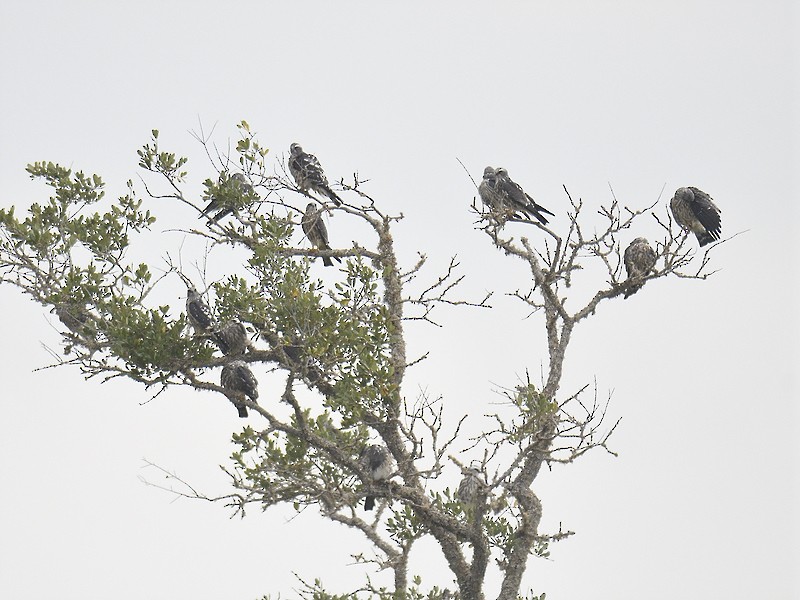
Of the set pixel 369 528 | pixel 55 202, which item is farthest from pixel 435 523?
pixel 55 202

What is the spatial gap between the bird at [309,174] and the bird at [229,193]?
1.00 meters

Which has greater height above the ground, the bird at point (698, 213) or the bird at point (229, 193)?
the bird at point (698, 213)

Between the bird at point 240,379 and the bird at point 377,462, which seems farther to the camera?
the bird at point 377,462

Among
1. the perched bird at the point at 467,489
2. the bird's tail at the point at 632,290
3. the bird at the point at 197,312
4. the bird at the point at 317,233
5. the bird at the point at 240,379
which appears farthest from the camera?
the perched bird at the point at 467,489

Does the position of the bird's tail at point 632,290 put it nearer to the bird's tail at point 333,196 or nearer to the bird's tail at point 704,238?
the bird's tail at point 704,238

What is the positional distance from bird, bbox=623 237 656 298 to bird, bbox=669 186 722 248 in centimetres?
92

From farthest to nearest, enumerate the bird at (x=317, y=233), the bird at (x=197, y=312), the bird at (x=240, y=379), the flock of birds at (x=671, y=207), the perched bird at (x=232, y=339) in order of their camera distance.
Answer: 1. the bird at (x=317, y=233)
2. the flock of birds at (x=671, y=207)
3. the bird at (x=240, y=379)
4. the bird at (x=197, y=312)
5. the perched bird at (x=232, y=339)

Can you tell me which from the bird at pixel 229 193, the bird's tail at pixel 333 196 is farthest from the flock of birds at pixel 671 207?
the bird at pixel 229 193

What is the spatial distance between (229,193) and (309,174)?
2352 millimetres

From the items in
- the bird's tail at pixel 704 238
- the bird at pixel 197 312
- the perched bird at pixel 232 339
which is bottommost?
the perched bird at pixel 232 339

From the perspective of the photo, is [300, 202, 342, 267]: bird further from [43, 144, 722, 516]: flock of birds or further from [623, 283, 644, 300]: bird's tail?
[623, 283, 644, 300]: bird's tail

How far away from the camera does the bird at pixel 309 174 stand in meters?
15.4

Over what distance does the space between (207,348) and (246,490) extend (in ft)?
5.48

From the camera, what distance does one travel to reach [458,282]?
14.4 metres
